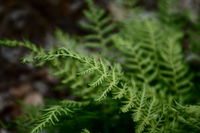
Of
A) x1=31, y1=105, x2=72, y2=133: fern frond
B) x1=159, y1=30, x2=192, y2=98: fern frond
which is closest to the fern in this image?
x1=159, y1=30, x2=192, y2=98: fern frond

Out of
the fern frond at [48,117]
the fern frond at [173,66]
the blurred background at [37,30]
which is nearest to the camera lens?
the fern frond at [48,117]

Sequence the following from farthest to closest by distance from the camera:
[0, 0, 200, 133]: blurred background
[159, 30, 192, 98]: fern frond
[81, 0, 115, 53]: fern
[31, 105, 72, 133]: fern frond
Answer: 1. [0, 0, 200, 133]: blurred background
2. [81, 0, 115, 53]: fern
3. [159, 30, 192, 98]: fern frond
4. [31, 105, 72, 133]: fern frond

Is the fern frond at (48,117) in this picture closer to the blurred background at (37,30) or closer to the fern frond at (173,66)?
the fern frond at (173,66)

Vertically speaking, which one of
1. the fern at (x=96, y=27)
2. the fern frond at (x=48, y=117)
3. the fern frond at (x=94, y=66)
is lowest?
the fern frond at (x=48, y=117)

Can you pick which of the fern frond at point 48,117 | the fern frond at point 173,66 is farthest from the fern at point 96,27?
the fern frond at point 48,117

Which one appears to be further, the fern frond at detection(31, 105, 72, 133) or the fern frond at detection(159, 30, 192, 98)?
the fern frond at detection(159, 30, 192, 98)

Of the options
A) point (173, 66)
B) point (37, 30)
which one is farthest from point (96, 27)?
point (37, 30)

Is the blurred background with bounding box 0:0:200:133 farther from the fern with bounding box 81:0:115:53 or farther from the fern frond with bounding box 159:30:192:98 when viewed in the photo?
the fern frond with bounding box 159:30:192:98

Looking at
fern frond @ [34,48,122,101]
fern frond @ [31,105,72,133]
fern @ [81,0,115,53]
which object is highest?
fern @ [81,0,115,53]

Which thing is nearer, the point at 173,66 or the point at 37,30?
the point at 173,66

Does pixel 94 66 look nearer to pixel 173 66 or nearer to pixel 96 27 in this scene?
pixel 173 66
